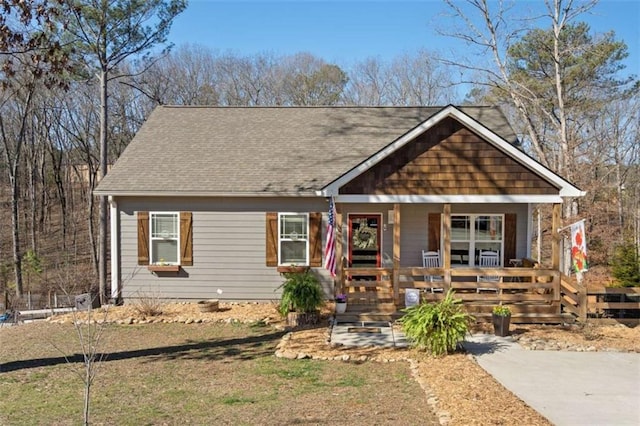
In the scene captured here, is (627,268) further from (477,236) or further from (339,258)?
(339,258)

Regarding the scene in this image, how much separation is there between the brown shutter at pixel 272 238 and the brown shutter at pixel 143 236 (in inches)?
124

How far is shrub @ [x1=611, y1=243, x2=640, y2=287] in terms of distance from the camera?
39.1ft

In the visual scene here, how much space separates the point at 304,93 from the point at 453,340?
999 inches

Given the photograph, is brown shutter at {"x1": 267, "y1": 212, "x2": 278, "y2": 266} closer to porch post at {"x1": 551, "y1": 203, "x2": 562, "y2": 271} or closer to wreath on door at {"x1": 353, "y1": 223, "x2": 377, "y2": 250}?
wreath on door at {"x1": 353, "y1": 223, "x2": 377, "y2": 250}

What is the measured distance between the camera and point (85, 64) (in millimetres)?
15984

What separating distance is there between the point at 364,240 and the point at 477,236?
115 inches

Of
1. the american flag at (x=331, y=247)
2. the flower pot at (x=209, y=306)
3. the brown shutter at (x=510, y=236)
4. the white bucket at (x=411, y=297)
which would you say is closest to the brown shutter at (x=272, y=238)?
the flower pot at (x=209, y=306)

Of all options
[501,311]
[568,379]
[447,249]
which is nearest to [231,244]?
[447,249]

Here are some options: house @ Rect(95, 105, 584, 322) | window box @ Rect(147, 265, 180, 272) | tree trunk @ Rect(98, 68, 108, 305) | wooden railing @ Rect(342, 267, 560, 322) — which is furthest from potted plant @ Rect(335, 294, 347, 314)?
tree trunk @ Rect(98, 68, 108, 305)

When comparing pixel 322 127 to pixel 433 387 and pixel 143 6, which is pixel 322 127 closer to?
pixel 143 6

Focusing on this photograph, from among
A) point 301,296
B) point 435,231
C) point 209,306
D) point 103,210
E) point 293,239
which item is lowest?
point 209,306

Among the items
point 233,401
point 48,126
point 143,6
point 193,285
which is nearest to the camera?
point 233,401

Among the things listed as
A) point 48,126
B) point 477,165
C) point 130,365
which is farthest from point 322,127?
point 48,126

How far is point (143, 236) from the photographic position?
41.3ft
